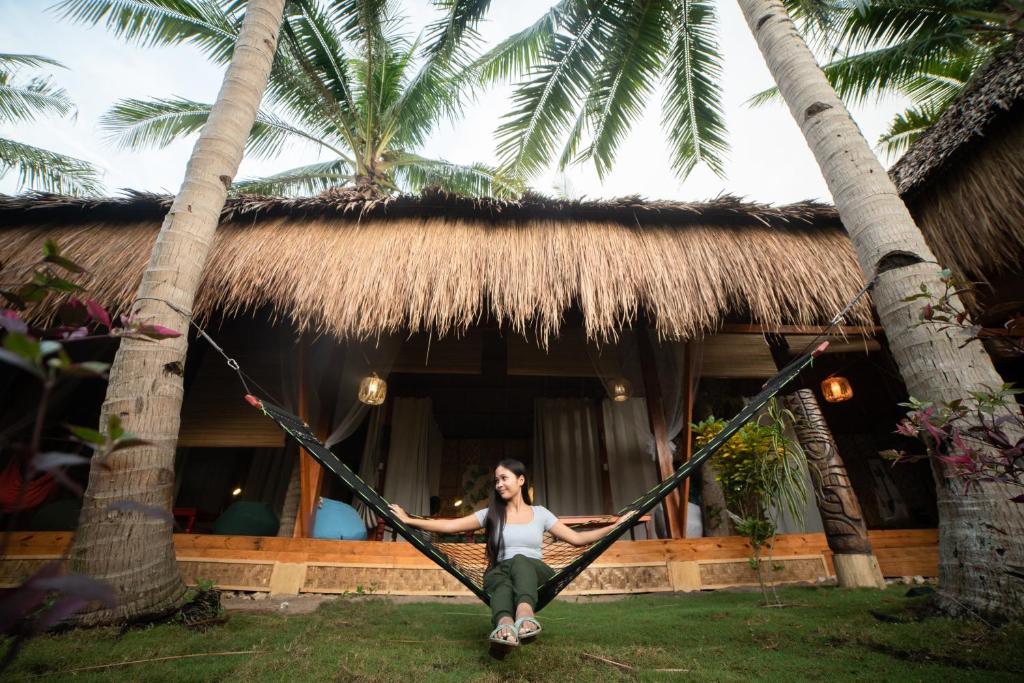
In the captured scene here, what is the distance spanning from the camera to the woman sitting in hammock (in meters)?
1.40

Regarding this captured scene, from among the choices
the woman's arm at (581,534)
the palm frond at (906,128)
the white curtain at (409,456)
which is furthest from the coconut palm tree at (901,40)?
the white curtain at (409,456)

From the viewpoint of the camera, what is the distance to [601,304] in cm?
275

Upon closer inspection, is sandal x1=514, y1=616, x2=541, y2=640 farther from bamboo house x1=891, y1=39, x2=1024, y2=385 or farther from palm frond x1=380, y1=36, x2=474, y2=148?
palm frond x1=380, y1=36, x2=474, y2=148

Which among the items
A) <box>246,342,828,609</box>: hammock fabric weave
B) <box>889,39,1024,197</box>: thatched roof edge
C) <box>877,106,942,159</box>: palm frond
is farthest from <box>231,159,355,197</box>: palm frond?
<box>877,106,942,159</box>: palm frond

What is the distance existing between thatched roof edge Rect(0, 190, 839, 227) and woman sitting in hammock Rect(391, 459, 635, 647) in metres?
1.97

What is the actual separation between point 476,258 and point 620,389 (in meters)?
1.65

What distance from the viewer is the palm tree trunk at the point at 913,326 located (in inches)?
50.3

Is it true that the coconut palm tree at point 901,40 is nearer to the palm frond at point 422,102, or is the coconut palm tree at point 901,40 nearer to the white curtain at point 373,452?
the palm frond at point 422,102

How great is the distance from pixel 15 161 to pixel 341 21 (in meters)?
4.82

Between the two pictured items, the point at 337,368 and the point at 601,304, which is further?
the point at 337,368

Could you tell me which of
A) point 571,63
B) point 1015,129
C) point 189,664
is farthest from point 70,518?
point 1015,129

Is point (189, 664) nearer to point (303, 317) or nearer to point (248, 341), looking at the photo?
point (303, 317)

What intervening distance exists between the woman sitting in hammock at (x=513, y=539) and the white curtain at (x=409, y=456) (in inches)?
107

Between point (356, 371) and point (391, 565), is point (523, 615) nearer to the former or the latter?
point (391, 565)
